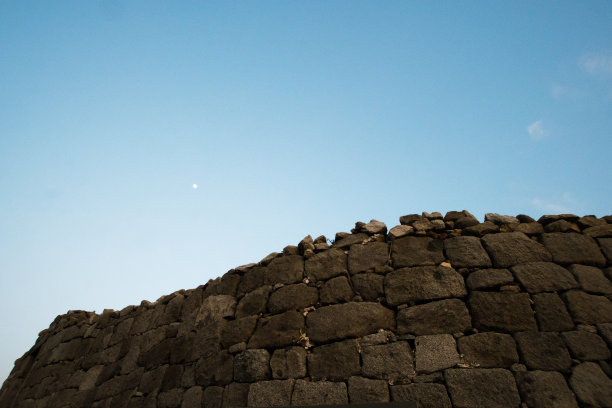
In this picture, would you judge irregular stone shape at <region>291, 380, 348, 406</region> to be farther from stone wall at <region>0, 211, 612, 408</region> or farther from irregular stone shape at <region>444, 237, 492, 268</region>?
irregular stone shape at <region>444, 237, 492, 268</region>

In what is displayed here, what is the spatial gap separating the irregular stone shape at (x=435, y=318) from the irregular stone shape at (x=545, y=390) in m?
0.53

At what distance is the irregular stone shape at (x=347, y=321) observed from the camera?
3.45 metres

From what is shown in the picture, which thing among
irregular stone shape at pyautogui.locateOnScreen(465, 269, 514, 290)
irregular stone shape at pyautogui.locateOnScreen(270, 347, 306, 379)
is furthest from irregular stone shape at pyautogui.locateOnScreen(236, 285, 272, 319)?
irregular stone shape at pyautogui.locateOnScreen(465, 269, 514, 290)

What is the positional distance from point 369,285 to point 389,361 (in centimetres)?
74

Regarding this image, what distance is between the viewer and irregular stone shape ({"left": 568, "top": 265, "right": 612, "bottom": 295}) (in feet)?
10.4

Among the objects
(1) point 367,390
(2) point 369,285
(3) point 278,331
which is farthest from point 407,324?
(3) point 278,331

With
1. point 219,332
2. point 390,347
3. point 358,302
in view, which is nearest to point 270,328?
point 219,332

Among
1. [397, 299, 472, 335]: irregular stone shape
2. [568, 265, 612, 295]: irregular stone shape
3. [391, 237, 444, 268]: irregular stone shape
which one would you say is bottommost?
[397, 299, 472, 335]: irregular stone shape

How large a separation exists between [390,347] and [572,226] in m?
2.09

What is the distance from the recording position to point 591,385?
2660 mm

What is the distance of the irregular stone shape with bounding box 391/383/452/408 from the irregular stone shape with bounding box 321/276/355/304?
36.7 inches

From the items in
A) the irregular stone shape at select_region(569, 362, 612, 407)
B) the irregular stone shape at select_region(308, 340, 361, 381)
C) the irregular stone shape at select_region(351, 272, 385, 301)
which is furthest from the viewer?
the irregular stone shape at select_region(351, 272, 385, 301)

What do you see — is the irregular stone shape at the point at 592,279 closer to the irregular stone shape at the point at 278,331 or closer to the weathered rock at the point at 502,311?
the weathered rock at the point at 502,311

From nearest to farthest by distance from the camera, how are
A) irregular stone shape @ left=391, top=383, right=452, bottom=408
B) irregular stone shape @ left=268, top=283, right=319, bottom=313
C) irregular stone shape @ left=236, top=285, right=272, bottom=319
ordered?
irregular stone shape @ left=391, top=383, right=452, bottom=408 < irregular stone shape @ left=268, top=283, right=319, bottom=313 < irregular stone shape @ left=236, top=285, right=272, bottom=319
